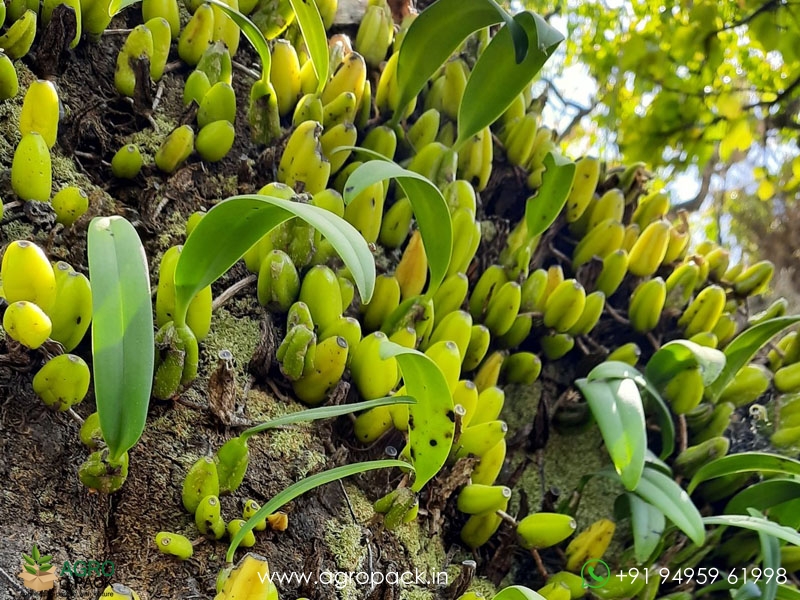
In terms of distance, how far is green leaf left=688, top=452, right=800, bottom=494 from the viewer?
0.93 meters

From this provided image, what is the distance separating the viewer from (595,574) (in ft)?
3.13

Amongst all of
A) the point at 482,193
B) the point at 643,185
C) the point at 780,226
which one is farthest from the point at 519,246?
the point at 780,226

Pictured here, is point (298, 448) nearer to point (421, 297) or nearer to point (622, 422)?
point (421, 297)

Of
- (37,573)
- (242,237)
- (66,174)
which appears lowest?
(37,573)

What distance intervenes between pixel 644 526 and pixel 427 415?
1.33 ft

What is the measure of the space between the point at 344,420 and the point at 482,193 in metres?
0.59

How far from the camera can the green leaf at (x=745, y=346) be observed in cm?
100

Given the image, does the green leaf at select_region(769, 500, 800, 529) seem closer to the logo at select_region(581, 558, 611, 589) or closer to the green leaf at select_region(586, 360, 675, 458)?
the green leaf at select_region(586, 360, 675, 458)

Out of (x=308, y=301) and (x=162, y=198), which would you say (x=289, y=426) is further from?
(x=162, y=198)

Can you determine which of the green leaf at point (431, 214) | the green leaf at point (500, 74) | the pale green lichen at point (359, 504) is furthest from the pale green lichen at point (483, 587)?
the green leaf at point (500, 74)

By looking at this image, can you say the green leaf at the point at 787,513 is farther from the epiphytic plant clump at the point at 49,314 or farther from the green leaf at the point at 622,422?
the epiphytic plant clump at the point at 49,314

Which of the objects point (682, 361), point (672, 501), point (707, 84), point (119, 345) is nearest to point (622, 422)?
point (672, 501)

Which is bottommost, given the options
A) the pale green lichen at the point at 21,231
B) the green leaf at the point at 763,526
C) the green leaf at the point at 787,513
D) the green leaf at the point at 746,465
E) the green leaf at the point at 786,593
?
the green leaf at the point at 786,593

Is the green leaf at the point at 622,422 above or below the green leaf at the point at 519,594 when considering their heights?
above
